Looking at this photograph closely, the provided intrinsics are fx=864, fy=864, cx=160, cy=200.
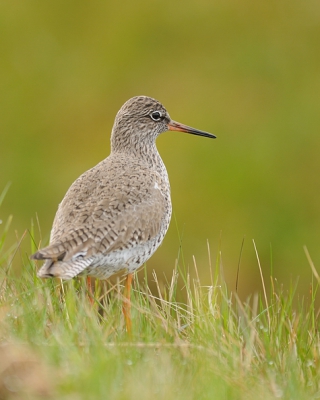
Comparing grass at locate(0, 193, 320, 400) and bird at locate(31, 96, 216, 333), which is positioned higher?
bird at locate(31, 96, 216, 333)

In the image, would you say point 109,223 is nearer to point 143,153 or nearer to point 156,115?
point 143,153

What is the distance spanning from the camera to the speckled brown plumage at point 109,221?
5609 mm

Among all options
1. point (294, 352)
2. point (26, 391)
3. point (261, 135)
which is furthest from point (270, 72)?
point (26, 391)

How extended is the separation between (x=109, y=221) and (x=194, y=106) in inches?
381

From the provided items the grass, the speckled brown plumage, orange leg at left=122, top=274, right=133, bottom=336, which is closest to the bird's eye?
the speckled brown plumage

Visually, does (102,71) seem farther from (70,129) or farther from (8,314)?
(8,314)

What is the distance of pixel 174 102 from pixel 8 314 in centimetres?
1110

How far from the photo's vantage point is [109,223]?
5922 mm

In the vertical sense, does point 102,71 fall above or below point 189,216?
above

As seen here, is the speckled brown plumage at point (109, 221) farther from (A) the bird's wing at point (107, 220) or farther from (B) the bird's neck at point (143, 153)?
(B) the bird's neck at point (143, 153)

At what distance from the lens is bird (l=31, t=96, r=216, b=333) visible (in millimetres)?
5591

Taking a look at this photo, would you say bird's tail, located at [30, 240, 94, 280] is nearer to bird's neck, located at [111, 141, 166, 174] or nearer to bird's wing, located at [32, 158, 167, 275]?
bird's wing, located at [32, 158, 167, 275]

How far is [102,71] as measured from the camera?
16.4 meters

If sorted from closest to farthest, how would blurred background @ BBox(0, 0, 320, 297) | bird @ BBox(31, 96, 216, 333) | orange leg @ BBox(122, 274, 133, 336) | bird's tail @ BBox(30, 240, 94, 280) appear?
1. orange leg @ BBox(122, 274, 133, 336)
2. bird's tail @ BBox(30, 240, 94, 280)
3. bird @ BBox(31, 96, 216, 333)
4. blurred background @ BBox(0, 0, 320, 297)
